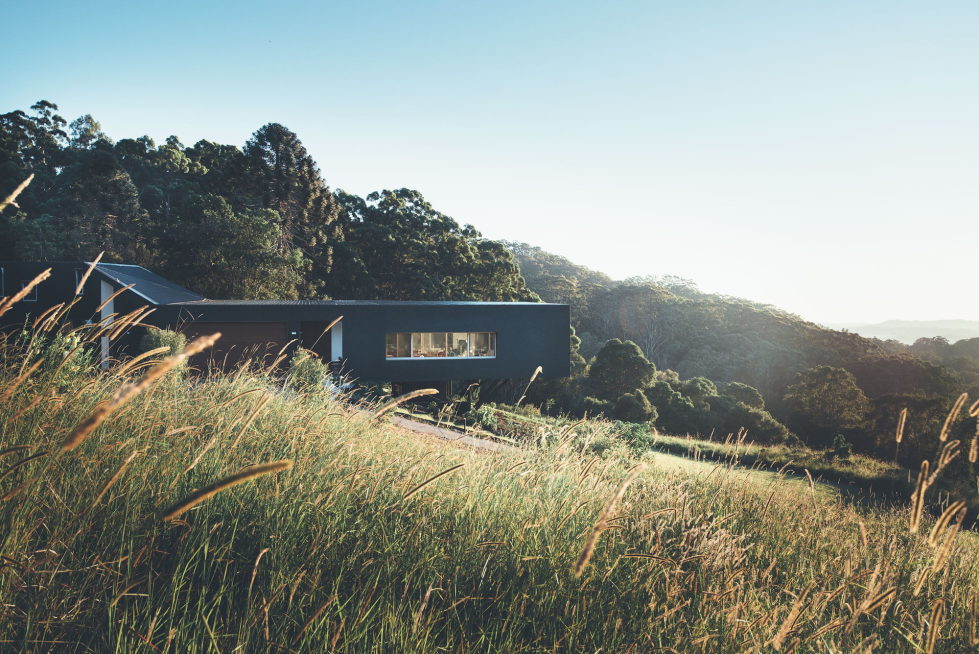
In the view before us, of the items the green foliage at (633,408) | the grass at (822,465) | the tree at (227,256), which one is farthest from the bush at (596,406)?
the tree at (227,256)

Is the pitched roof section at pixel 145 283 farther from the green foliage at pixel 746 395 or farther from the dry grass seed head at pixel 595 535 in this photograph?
the green foliage at pixel 746 395

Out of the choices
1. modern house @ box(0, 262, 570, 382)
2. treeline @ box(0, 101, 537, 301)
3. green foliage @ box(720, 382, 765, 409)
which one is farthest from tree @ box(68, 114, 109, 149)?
green foliage @ box(720, 382, 765, 409)

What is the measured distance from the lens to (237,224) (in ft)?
67.4

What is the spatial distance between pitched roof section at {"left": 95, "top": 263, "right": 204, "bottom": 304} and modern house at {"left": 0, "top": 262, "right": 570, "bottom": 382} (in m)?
0.06

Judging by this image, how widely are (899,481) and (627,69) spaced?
12.7m

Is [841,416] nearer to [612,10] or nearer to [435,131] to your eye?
[612,10]

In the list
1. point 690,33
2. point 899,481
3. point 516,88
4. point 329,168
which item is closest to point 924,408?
point 899,481

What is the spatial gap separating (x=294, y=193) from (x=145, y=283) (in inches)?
372

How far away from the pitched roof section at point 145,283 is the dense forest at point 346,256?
3.12 metres

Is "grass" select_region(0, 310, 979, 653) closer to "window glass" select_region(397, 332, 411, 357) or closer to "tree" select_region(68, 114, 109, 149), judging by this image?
"window glass" select_region(397, 332, 411, 357)

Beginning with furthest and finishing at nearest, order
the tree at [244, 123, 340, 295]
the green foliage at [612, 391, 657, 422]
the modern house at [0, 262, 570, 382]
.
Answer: the tree at [244, 123, 340, 295] < the green foliage at [612, 391, 657, 422] < the modern house at [0, 262, 570, 382]

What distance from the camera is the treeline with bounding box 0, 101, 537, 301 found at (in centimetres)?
2116

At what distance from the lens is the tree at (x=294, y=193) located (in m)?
23.6

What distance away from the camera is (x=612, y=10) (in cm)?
1103
